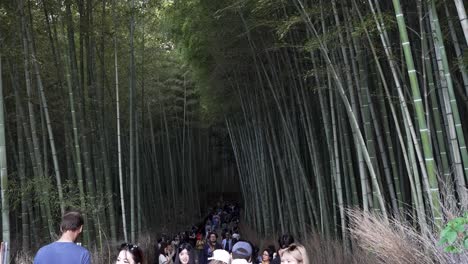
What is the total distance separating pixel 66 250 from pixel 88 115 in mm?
4623

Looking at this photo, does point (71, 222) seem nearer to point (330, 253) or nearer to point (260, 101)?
point (330, 253)

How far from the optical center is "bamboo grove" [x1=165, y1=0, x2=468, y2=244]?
3215 millimetres

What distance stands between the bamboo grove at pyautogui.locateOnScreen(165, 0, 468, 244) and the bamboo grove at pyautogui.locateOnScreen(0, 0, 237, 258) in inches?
41.2

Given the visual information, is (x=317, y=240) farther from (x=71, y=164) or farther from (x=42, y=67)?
(x=42, y=67)

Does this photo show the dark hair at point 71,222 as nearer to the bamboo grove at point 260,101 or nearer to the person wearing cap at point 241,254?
the person wearing cap at point 241,254

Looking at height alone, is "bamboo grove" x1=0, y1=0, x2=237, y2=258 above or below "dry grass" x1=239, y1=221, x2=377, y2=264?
above

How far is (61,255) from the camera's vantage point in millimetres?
1896

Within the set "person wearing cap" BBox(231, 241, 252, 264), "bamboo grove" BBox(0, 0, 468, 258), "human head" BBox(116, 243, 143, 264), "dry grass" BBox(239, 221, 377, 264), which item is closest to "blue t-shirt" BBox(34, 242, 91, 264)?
"human head" BBox(116, 243, 143, 264)

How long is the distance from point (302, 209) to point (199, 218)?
6.37m

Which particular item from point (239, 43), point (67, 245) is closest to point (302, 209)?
point (239, 43)

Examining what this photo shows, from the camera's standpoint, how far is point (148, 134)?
34.4 feet

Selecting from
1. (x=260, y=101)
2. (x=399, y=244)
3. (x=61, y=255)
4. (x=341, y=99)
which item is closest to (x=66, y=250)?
(x=61, y=255)

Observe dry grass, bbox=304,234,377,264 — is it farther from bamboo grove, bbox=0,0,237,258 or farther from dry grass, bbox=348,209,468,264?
bamboo grove, bbox=0,0,237,258

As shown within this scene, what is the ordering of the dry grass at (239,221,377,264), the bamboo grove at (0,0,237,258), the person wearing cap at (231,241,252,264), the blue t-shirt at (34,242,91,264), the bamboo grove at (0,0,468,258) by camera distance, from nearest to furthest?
the blue t-shirt at (34,242,91,264) < the person wearing cap at (231,241,252,264) < the bamboo grove at (0,0,468,258) < the dry grass at (239,221,377,264) < the bamboo grove at (0,0,237,258)
